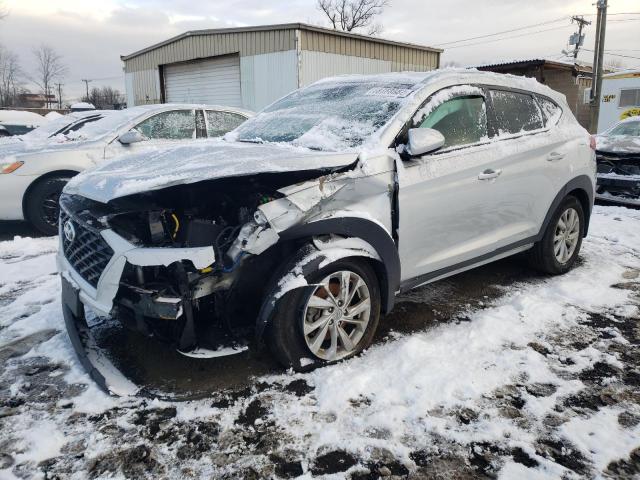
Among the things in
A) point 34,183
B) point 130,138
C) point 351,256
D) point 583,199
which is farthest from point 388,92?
point 34,183

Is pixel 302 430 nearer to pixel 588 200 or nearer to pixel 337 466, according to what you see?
pixel 337 466

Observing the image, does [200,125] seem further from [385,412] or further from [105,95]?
[105,95]

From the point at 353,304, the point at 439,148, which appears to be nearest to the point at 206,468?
the point at 353,304

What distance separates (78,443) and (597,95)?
1864 cm

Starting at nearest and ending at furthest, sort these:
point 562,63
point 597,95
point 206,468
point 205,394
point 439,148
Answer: point 206,468 → point 205,394 → point 439,148 → point 597,95 → point 562,63

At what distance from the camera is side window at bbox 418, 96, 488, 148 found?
3400 mm

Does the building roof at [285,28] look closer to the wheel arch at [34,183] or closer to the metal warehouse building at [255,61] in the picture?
the metal warehouse building at [255,61]

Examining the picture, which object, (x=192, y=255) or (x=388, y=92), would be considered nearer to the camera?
(x=192, y=255)

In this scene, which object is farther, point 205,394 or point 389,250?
point 389,250

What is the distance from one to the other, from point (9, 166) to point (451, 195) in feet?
16.9

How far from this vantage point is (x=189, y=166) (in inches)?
107

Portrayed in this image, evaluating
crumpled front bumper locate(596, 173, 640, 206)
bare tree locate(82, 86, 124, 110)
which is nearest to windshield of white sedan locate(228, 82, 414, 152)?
crumpled front bumper locate(596, 173, 640, 206)

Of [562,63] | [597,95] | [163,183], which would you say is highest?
[562,63]

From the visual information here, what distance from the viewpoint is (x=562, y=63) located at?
22.9 metres
